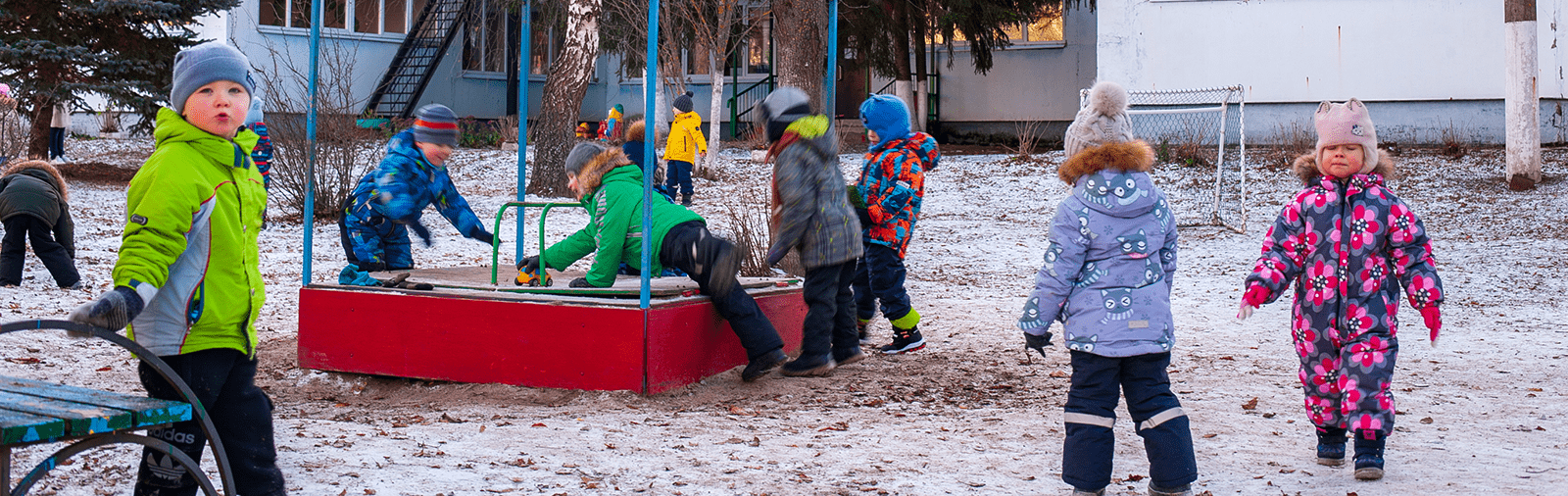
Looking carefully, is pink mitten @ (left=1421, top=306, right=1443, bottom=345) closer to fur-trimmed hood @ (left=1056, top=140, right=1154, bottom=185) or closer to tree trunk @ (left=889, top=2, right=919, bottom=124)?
fur-trimmed hood @ (left=1056, top=140, right=1154, bottom=185)

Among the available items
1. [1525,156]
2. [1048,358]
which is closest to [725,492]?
[1048,358]

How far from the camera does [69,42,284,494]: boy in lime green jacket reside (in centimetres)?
293

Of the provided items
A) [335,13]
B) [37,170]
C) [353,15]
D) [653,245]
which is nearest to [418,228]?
[653,245]

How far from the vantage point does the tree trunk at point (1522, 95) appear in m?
13.5

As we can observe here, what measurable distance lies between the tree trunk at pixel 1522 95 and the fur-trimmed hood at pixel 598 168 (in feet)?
39.1

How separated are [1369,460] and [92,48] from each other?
53.9 ft

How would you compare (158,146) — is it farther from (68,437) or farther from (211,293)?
(68,437)

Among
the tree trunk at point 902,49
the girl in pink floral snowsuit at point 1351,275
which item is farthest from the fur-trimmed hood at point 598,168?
the tree trunk at point 902,49

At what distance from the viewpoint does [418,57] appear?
2300cm

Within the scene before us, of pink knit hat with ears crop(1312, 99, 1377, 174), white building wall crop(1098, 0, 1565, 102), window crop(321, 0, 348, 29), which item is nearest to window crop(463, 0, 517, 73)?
window crop(321, 0, 348, 29)

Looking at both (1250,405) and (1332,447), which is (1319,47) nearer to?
(1250,405)

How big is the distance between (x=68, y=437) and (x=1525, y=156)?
583 inches

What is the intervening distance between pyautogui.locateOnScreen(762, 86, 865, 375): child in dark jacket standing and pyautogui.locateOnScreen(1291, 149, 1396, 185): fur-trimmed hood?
1.92m

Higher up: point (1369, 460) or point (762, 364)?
point (762, 364)
